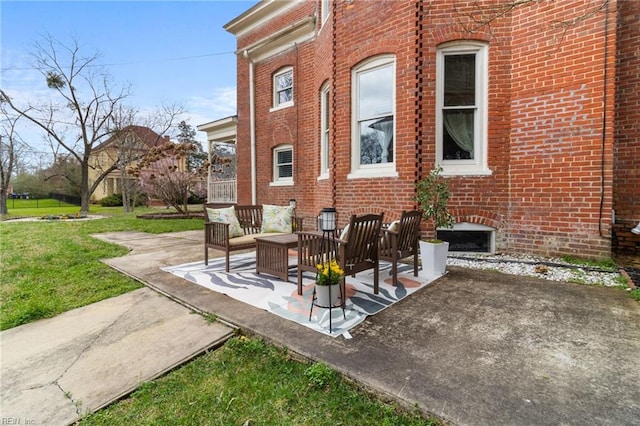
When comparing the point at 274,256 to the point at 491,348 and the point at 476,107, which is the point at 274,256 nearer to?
the point at 491,348

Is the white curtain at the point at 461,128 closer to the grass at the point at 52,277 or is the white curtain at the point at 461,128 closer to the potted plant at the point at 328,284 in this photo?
the potted plant at the point at 328,284

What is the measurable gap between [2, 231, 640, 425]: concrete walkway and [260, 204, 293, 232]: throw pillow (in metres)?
2.05

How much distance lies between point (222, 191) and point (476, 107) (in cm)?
1036

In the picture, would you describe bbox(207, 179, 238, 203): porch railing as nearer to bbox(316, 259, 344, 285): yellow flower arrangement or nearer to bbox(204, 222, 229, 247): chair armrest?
bbox(204, 222, 229, 247): chair armrest

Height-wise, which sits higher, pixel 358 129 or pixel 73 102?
pixel 73 102

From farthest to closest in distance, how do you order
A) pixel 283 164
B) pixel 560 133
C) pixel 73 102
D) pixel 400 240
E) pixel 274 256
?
1. pixel 73 102
2. pixel 283 164
3. pixel 560 133
4. pixel 274 256
5. pixel 400 240

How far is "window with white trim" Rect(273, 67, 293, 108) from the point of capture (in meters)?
10.1

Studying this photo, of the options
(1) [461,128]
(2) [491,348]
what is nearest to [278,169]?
(1) [461,128]

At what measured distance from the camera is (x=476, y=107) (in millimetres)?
5668

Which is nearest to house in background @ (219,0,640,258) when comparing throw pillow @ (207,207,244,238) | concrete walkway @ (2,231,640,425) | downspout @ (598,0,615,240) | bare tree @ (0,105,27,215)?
downspout @ (598,0,615,240)

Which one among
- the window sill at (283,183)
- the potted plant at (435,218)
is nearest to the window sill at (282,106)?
the window sill at (283,183)

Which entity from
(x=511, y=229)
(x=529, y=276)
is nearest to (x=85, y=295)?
(x=529, y=276)

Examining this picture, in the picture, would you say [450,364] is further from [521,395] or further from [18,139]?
[18,139]

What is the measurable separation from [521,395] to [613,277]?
3.58 meters
